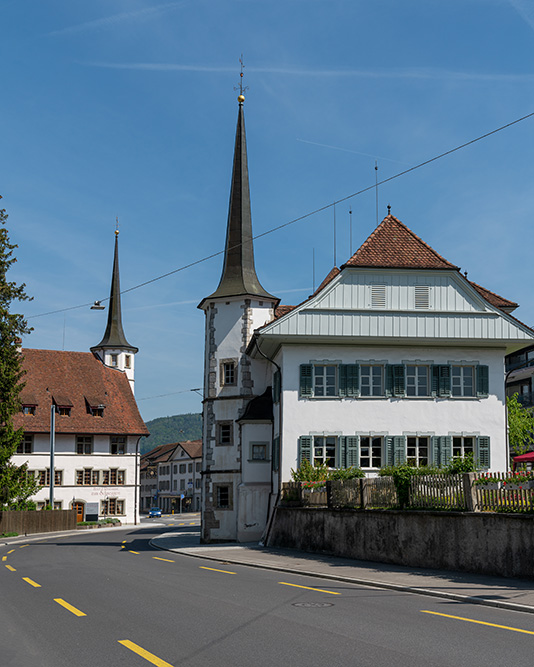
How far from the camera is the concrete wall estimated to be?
54.8 ft

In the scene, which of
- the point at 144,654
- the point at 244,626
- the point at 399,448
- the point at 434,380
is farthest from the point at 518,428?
the point at 144,654

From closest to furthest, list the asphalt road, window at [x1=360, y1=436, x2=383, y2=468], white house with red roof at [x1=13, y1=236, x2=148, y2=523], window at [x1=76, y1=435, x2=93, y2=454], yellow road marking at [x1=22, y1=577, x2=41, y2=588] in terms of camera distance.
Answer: the asphalt road
yellow road marking at [x1=22, y1=577, x2=41, y2=588]
window at [x1=360, y1=436, x2=383, y2=468]
white house with red roof at [x1=13, y1=236, x2=148, y2=523]
window at [x1=76, y1=435, x2=93, y2=454]

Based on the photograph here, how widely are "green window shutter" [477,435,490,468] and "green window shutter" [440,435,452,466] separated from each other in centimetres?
118

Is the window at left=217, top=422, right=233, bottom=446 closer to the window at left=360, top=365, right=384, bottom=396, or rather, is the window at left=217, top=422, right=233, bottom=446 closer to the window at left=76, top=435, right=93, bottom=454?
the window at left=360, top=365, right=384, bottom=396

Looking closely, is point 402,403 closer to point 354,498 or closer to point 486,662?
point 354,498

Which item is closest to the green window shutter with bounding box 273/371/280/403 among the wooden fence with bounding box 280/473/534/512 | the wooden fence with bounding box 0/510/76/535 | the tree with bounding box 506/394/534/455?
the wooden fence with bounding box 280/473/534/512

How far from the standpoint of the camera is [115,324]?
9000 centimetres

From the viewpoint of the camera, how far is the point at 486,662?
7.89 metres

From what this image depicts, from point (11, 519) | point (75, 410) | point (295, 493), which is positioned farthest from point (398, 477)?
point (75, 410)

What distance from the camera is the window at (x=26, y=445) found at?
6066cm

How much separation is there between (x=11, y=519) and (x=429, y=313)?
31.0 metres

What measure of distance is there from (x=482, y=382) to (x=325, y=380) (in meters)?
6.32

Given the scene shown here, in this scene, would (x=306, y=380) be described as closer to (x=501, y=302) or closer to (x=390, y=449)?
(x=390, y=449)

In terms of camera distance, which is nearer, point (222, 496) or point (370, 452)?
point (370, 452)
